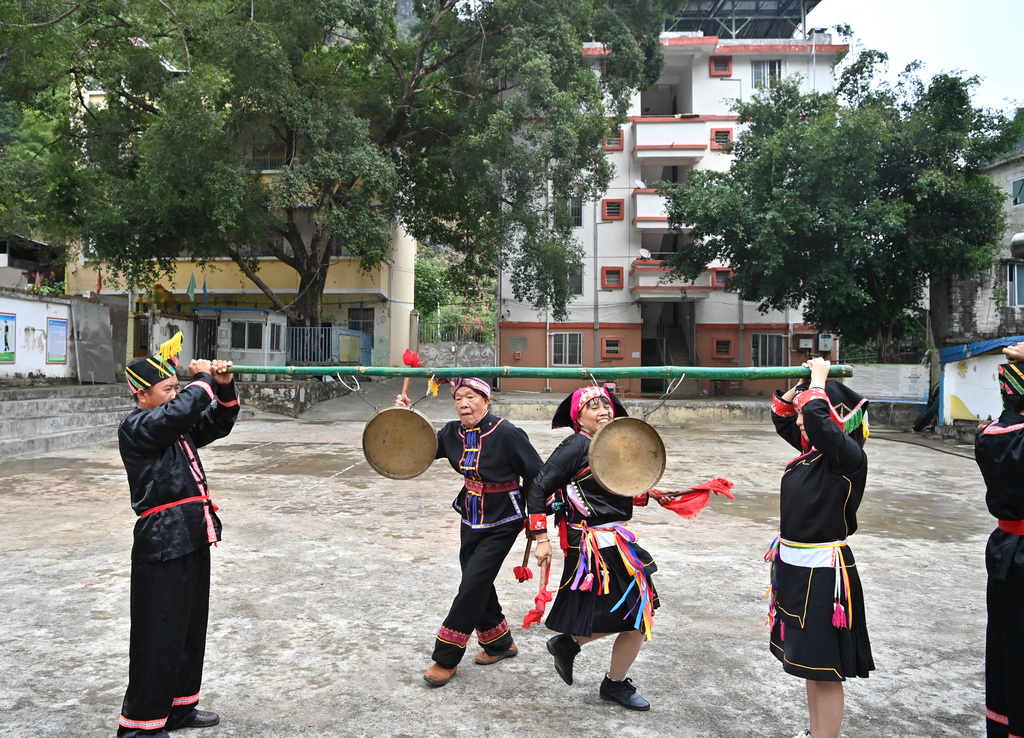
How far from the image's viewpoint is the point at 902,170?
857 inches

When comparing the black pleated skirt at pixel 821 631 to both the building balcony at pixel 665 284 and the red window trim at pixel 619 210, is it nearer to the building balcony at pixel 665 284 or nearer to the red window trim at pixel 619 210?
the building balcony at pixel 665 284

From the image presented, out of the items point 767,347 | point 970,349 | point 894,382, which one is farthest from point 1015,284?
point 767,347

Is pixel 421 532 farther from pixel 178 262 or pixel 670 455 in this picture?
pixel 178 262

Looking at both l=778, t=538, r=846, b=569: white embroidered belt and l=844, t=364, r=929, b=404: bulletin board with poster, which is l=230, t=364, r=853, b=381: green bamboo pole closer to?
l=778, t=538, r=846, b=569: white embroidered belt

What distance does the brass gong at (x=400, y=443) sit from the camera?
432cm

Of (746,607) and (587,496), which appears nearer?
(587,496)

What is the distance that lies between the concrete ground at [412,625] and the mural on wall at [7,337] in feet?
25.2

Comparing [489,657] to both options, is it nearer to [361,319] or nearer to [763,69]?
[361,319]

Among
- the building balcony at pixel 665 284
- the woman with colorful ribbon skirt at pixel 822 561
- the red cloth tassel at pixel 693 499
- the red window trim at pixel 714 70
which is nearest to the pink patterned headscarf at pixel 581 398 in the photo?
the red cloth tassel at pixel 693 499

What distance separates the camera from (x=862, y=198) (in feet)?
71.5

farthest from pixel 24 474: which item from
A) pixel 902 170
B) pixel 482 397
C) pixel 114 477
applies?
pixel 902 170

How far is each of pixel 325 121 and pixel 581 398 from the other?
1680cm

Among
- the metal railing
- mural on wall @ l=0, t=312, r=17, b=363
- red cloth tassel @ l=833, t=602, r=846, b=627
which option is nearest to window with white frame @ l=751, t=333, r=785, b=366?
the metal railing

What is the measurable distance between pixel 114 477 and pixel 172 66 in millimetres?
12039
